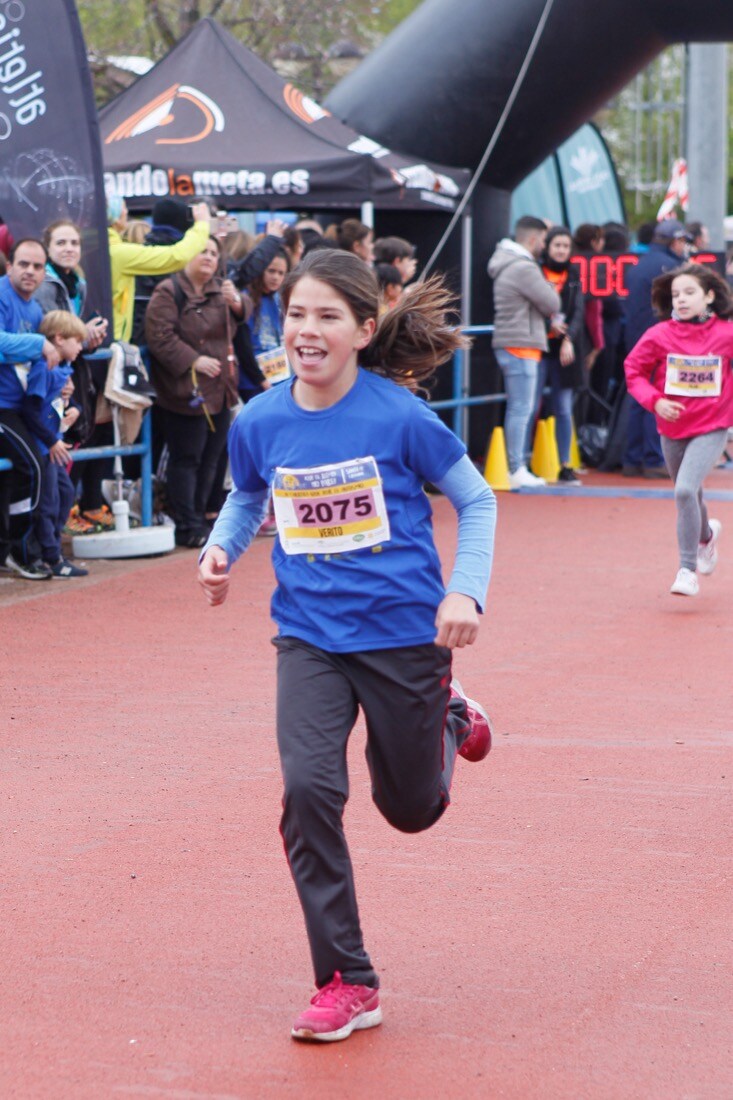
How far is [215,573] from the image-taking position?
3.87 metres

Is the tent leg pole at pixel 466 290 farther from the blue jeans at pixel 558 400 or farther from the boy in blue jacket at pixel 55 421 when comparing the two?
the boy in blue jacket at pixel 55 421

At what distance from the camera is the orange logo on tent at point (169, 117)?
45.0ft

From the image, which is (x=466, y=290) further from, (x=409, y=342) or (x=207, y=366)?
(x=409, y=342)

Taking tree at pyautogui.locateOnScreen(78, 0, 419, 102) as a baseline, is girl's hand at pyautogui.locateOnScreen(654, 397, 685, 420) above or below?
below

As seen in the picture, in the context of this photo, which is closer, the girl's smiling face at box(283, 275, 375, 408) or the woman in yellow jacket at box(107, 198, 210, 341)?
the girl's smiling face at box(283, 275, 375, 408)

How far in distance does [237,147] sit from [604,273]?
385 cm

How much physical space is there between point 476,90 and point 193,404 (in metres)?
5.23

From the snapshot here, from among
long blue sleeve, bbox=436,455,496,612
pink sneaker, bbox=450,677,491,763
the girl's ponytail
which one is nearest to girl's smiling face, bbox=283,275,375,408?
the girl's ponytail

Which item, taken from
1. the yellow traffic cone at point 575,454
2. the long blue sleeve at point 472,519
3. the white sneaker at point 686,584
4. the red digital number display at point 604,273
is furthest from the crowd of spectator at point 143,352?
the long blue sleeve at point 472,519

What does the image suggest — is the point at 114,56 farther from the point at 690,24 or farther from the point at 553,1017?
the point at 553,1017

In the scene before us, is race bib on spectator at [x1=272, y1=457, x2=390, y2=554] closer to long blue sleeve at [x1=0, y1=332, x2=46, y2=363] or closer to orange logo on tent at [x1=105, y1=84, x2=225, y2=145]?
long blue sleeve at [x1=0, y1=332, x2=46, y2=363]

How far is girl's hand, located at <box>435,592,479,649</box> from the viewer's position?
363 centimetres

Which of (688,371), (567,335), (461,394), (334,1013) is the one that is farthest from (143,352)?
(334,1013)

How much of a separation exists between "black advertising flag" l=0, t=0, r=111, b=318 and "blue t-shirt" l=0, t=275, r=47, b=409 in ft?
2.63
